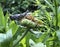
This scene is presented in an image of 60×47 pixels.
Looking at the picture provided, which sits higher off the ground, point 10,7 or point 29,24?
point 29,24

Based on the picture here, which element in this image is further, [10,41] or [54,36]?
[54,36]

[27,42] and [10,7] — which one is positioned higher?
[27,42]

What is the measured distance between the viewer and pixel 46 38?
73 centimetres

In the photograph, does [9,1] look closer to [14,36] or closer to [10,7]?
[10,7]

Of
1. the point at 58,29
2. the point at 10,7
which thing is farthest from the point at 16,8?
the point at 58,29

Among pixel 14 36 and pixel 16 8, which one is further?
pixel 16 8

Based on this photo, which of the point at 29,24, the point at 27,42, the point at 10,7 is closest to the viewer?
the point at 29,24

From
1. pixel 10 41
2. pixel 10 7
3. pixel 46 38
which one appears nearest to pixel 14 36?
pixel 10 41

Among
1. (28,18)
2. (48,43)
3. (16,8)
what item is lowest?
(16,8)

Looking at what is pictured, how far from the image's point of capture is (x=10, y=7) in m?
3.80

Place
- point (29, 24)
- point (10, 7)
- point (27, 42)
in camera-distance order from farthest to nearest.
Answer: point (10, 7), point (27, 42), point (29, 24)

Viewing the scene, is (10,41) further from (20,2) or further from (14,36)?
(20,2)

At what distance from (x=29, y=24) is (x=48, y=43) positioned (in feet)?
0.53

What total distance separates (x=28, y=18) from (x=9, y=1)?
127 inches
